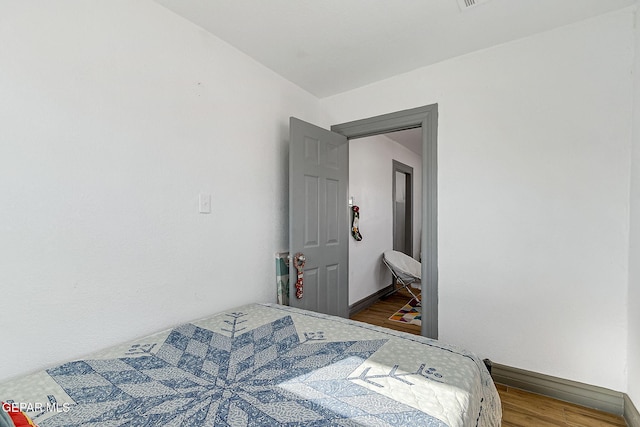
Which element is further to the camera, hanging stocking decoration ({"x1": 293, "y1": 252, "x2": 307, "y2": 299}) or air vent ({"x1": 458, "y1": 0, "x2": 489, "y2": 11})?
hanging stocking decoration ({"x1": 293, "y1": 252, "x2": 307, "y2": 299})

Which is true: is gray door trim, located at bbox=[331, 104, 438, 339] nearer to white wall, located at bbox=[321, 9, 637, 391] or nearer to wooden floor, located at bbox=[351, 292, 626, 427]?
white wall, located at bbox=[321, 9, 637, 391]

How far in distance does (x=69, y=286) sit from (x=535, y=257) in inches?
109

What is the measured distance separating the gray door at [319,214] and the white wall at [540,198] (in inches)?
38.2

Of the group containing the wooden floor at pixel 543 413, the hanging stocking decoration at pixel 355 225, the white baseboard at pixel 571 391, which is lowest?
the wooden floor at pixel 543 413

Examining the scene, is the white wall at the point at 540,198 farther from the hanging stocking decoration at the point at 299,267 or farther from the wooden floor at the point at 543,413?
the hanging stocking decoration at the point at 299,267

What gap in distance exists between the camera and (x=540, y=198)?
205 cm

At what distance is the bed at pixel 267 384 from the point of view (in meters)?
0.91

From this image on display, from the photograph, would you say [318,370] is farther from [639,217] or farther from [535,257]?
[639,217]

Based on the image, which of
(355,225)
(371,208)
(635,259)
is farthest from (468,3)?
(371,208)

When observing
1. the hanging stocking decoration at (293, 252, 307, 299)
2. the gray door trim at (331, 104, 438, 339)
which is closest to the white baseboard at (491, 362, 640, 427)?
the gray door trim at (331, 104, 438, 339)

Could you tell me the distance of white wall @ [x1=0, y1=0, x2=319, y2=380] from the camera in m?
1.26

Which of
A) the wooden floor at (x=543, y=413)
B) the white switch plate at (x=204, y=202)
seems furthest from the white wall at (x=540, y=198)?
the white switch plate at (x=204, y=202)

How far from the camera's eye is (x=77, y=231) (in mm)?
1402

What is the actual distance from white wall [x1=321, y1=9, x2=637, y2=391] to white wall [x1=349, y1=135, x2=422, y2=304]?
4.78ft
